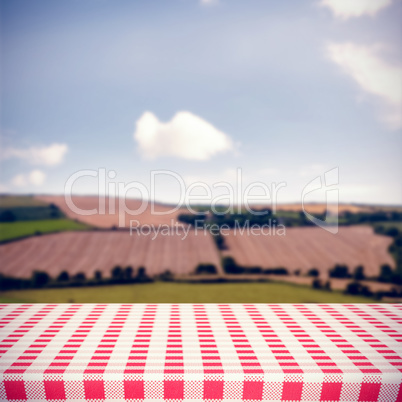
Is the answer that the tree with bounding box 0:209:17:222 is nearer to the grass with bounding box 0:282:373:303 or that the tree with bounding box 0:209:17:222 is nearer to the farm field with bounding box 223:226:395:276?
the grass with bounding box 0:282:373:303

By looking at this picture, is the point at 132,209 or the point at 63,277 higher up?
the point at 132,209

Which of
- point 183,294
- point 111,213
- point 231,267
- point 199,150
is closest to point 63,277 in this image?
point 111,213

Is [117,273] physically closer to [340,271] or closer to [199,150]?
[199,150]

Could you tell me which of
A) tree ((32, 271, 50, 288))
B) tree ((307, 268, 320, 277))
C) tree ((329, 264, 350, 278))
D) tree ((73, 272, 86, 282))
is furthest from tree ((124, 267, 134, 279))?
tree ((329, 264, 350, 278))

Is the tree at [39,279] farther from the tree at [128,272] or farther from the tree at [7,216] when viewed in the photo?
the tree at [128,272]

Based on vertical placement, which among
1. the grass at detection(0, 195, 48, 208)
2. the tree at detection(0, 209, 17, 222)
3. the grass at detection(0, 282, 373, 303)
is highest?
the grass at detection(0, 195, 48, 208)

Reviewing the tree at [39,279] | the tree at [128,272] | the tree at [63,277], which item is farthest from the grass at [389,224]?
the tree at [39,279]

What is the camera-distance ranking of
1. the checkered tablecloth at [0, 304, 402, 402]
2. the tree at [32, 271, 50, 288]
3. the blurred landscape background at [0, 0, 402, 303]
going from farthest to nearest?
the tree at [32, 271, 50, 288] → the blurred landscape background at [0, 0, 402, 303] → the checkered tablecloth at [0, 304, 402, 402]
